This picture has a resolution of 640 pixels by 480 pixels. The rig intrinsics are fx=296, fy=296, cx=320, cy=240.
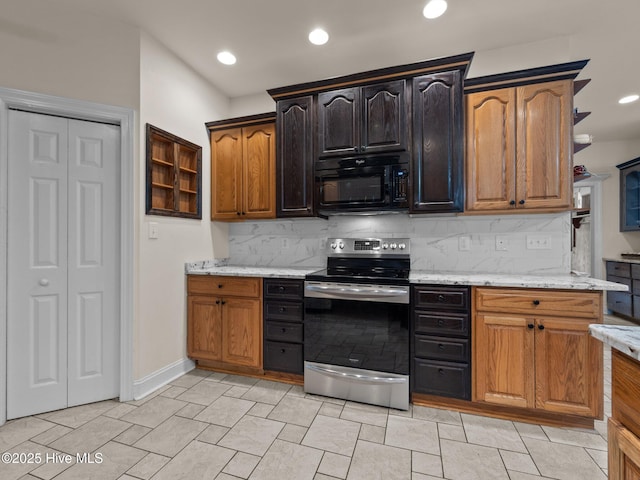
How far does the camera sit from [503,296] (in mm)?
1949

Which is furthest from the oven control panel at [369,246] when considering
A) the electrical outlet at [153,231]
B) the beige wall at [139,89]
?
the electrical outlet at [153,231]

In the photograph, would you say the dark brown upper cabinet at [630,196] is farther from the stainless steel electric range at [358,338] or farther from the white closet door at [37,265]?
the white closet door at [37,265]

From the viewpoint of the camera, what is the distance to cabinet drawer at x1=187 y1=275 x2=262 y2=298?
2510 millimetres

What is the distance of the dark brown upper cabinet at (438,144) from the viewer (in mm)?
2223

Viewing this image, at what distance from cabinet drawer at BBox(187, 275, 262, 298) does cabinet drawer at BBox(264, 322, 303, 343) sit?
282 mm

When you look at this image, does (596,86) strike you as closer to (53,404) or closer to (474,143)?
(474,143)

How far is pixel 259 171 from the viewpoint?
289 cm

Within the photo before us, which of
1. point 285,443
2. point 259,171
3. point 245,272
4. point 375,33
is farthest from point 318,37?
point 285,443

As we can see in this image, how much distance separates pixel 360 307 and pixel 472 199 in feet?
3.92

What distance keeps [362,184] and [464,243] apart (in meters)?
1.03

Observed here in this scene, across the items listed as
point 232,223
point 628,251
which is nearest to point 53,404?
point 232,223

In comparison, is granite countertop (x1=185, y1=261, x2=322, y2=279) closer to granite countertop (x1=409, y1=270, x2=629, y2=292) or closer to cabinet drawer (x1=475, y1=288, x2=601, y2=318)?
granite countertop (x1=409, y1=270, x2=629, y2=292)

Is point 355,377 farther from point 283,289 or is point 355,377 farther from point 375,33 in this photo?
point 375,33

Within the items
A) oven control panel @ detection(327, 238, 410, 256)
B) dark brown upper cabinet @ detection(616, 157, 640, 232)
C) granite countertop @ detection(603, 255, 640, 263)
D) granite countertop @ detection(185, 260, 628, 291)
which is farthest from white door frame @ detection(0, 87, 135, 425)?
dark brown upper cabinet @ detection(616, 157, 640, 232)
